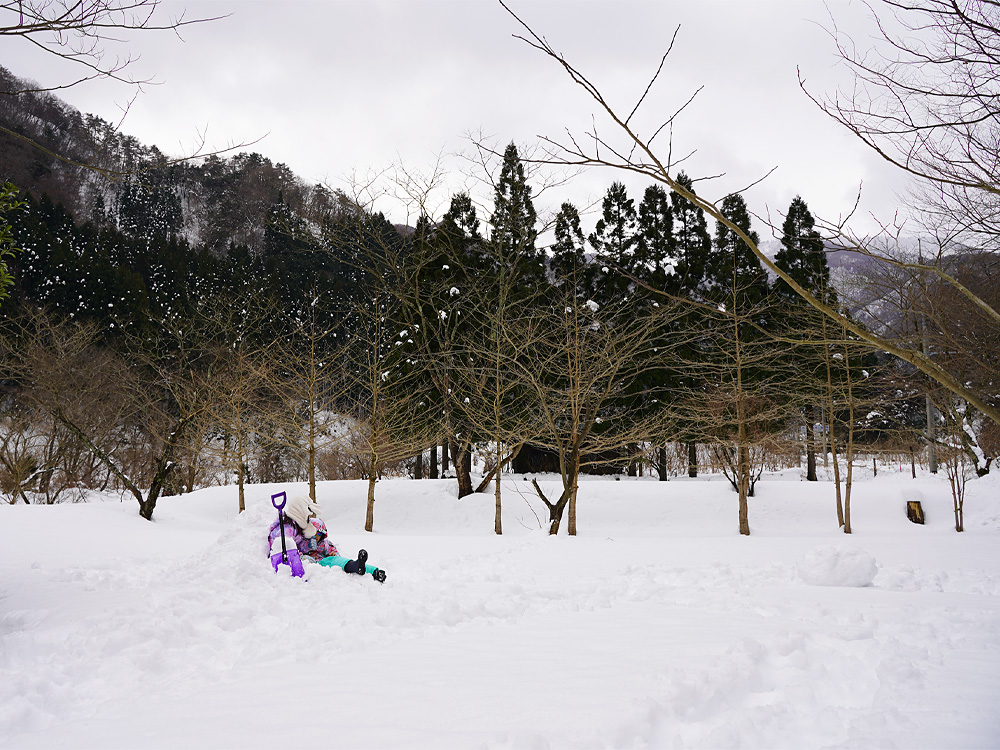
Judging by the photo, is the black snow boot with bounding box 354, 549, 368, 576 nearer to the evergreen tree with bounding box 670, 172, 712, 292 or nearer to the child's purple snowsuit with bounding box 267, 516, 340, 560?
the child's purple snowsuit with bounding box 267, 516, 340, 560

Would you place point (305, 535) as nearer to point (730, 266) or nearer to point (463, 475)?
point (463, 475)

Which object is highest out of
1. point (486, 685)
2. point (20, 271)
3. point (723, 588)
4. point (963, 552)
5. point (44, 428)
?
point (20, 271)

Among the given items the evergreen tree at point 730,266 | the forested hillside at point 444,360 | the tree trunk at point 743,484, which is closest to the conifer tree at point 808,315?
the forested hillside at point 444,360

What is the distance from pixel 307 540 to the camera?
6883mm

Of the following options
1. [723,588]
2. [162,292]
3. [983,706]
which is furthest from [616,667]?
[162,292]

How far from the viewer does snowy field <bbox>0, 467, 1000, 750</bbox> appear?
7.86 ft

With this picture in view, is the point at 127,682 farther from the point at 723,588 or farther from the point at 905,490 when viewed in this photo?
the point at 905,490

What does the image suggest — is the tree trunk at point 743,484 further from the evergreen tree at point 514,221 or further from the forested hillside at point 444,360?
the evergreen tree at point 514,221

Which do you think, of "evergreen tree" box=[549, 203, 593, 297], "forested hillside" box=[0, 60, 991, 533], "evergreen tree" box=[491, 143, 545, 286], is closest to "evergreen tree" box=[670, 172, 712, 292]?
"forested hillside" box=[0, 60, 991, 533]

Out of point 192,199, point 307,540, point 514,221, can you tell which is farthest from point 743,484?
point 192,199

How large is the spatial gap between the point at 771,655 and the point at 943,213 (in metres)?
3.66

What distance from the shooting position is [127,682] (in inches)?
125

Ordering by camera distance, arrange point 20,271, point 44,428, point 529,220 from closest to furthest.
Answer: point 529,220 → point 44,428 → point 20,271

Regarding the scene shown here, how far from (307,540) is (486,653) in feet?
13.5
